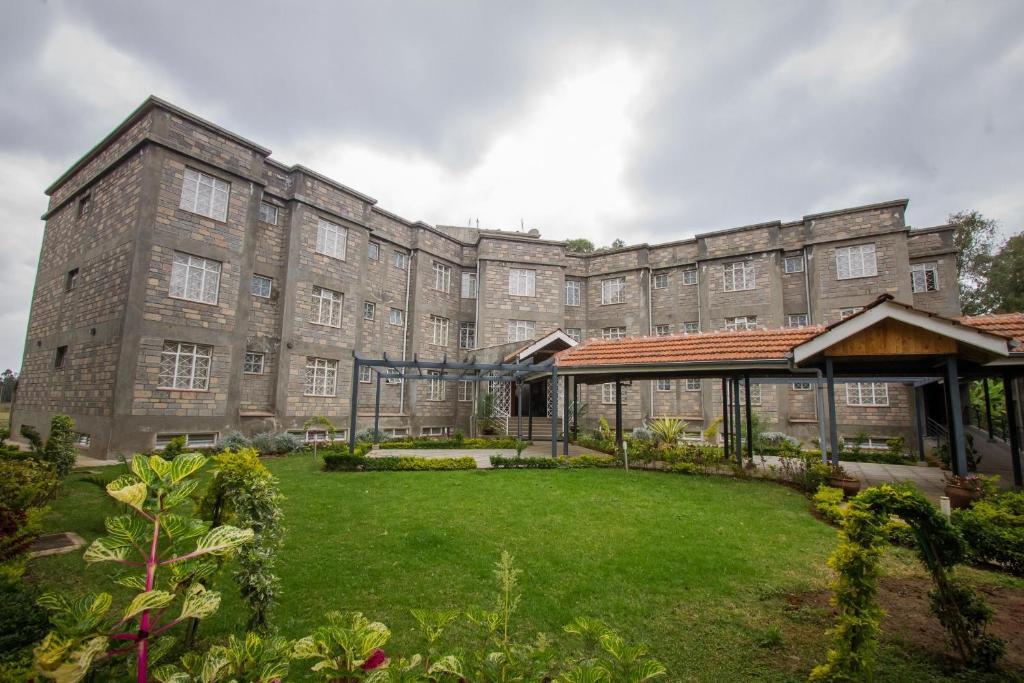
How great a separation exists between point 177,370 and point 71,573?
38.5ft

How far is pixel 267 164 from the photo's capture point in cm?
1831

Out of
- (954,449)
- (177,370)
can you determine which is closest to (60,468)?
(177,370)

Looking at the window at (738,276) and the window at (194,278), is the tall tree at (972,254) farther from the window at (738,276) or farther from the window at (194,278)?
the window at (194,278)

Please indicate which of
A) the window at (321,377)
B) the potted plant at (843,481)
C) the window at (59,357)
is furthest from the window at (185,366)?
the potted plant at (843,481)

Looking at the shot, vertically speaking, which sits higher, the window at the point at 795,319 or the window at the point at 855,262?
the window at the point at 855,262

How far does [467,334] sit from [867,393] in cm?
1825

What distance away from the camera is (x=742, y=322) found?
22000mm

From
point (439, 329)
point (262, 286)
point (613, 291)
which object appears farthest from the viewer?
point (613, 291)

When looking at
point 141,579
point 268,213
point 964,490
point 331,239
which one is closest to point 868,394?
point 964,490

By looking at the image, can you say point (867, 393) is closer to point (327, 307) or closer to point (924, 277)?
point (924, 277)

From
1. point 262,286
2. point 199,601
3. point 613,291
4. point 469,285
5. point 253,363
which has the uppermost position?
point 469,285

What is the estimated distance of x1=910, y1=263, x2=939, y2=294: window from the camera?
64.0 feet

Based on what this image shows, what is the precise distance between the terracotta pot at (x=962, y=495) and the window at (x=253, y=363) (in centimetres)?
1955

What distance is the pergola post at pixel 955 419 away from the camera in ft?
26.5
